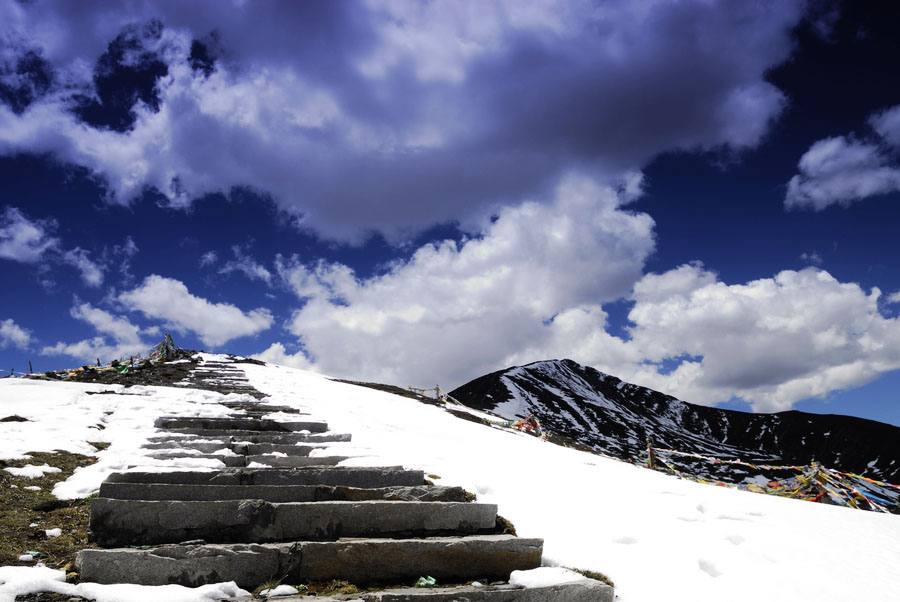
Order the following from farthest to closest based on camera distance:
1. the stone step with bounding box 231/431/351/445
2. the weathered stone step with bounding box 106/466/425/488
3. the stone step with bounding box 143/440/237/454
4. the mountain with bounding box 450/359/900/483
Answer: the mountain with bounding box 450/359/900/483 → the stone step with bounding box 231/431/351/445 → the stone step with bounding box 143/440/237/454 → the weathered stone step with bounding box 106/466/425/488

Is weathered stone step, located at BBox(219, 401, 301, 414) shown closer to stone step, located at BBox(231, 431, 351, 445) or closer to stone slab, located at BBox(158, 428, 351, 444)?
stone slab, located at BBox(158, 428, 351, 444)

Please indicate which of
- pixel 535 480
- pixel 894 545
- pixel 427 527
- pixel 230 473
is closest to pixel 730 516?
pixel 894 545

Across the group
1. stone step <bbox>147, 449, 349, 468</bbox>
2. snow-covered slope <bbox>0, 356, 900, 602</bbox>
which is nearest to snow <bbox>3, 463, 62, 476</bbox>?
snow-covered slope <bbox>0, 356, 900, 602</bbox>

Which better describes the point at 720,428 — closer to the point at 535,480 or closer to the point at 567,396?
the point at 567,396

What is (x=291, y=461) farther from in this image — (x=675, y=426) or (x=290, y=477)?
(x=675, y=426)

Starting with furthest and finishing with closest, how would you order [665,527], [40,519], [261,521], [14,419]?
[14,419] < [665,527] < [40,519] < [261,521]

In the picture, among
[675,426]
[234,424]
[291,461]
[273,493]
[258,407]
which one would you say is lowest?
[273,493]

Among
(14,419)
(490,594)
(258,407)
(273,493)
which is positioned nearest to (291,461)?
(273,493)

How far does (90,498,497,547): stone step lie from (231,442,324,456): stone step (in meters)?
2.98

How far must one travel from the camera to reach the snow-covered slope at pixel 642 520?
14.2 ft

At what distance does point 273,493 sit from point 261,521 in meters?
0.64

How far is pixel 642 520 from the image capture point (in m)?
5.46

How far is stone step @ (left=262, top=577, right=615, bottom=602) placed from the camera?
3.26 m

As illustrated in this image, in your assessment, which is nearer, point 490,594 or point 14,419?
point 490,594
